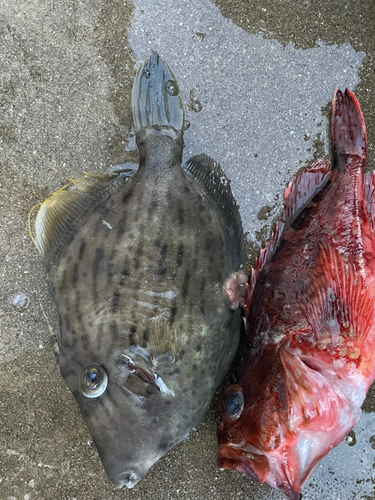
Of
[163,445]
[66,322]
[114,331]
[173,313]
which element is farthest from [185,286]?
[163,445]

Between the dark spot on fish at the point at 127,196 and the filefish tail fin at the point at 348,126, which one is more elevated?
the filefish tail fin at the point at 348,126

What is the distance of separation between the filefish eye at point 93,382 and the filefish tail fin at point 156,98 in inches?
65.3

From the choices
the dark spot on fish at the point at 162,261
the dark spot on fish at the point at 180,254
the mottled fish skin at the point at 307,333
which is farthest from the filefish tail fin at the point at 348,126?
the dark spot on fish at the point at 162,261

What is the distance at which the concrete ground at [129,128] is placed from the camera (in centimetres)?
286

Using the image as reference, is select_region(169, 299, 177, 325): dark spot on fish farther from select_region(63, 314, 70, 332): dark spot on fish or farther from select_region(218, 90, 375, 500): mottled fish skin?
select_region(63, 314, 70, 332): dark spot on fish

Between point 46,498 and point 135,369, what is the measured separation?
4.86 feet

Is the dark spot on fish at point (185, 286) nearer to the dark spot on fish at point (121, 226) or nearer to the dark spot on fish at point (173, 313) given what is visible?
the dark spot on fish at point (173, 313)

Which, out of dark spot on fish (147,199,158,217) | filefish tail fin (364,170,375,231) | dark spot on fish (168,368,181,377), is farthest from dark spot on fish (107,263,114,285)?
filefish tail fin (364,170,375,231)

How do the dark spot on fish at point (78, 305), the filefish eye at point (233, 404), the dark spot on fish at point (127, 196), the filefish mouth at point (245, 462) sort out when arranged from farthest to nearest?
the dark spot on fish at point (127, 196) < the dark spot on fish at point (78, 305) < the filefish eye at point (233, 404) < the filefish mouth at point (245, 462)

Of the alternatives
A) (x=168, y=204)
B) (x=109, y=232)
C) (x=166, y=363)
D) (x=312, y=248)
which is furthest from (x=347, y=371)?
(x=109, y=232)

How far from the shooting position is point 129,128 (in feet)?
9.85

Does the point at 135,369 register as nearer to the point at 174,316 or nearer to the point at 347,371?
the point at 174,316

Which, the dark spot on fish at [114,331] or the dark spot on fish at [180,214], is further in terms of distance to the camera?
the dark spot on fish at [180,214]

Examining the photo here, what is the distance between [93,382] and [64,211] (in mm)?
1193
